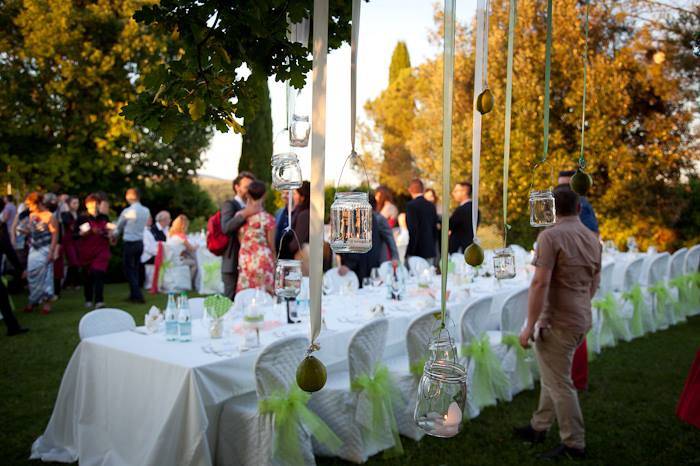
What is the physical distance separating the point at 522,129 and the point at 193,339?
8630 millimetres

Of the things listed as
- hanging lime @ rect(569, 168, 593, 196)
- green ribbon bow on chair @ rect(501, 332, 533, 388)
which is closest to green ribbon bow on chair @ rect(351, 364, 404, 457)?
green ribbon bow on chair @ rect(501, 332, 533, 388)

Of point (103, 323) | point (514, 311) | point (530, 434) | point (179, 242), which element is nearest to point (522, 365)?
point (514, 311)

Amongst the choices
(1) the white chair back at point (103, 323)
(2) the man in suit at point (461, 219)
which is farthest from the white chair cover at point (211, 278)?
(1) the white chair back at point (103, 323)

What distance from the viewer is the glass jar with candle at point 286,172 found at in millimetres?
1670

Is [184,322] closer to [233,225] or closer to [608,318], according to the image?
[233,225]

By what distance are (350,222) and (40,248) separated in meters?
8.38

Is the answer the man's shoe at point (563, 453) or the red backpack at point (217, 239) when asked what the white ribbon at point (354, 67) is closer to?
the man's shoe at point (563, 453)

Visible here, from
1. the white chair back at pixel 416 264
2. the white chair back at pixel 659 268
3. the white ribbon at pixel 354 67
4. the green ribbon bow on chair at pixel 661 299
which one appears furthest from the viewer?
the white chair back at pixel 659 268

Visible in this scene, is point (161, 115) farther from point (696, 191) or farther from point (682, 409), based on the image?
point (696, 191)

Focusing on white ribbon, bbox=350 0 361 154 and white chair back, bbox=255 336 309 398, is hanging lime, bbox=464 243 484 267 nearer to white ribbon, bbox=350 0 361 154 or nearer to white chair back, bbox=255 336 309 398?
white ribbon, bbox=350 0 361 154

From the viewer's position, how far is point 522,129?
10.9 metres

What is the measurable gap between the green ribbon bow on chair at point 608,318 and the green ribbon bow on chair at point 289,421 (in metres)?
4.52

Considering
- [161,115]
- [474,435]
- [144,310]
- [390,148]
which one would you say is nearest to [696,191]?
[474,435]

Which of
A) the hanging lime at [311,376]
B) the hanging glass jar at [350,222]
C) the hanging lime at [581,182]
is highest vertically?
the hanging lime at [581,182]
